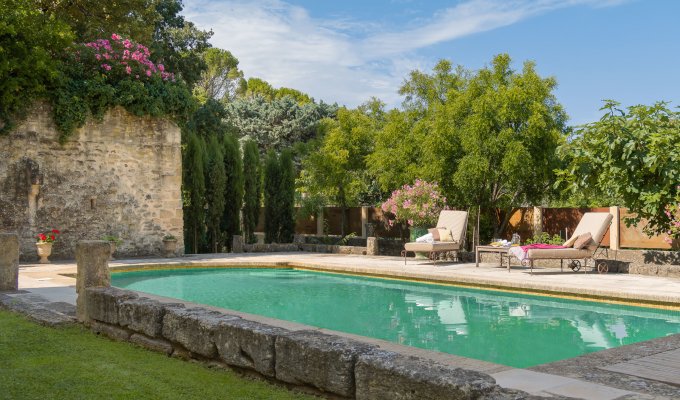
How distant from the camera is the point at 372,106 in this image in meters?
26.2

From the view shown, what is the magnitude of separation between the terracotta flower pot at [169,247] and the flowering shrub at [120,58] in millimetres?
4029

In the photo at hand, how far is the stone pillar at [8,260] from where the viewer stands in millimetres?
8258

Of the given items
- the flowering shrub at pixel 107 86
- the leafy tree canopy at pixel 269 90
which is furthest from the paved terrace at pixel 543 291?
the leafy tree canopy at pixel 269 90

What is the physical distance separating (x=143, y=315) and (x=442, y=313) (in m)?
4.73

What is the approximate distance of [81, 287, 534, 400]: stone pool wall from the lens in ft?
10.0

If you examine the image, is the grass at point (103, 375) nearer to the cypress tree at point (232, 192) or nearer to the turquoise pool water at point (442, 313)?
the turquoise pool water at point (442, 313)

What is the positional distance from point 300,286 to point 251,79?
38.3 metres

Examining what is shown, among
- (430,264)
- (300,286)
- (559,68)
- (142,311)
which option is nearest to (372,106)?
(559,68)

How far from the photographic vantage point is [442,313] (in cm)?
885

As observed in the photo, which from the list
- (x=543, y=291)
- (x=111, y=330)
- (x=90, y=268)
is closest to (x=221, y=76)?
(x=543, y=291)

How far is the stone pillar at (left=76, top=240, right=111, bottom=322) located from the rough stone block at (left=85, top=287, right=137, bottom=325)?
0.78 feet

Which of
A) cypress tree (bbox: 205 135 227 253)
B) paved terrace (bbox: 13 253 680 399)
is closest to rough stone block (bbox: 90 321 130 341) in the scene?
paved terrace (bbox: 13 253 680 399)

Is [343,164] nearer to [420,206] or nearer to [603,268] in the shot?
[420,206]

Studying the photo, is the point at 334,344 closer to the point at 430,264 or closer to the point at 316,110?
the point at 430,264
